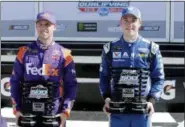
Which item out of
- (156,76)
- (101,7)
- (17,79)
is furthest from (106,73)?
(101,7)

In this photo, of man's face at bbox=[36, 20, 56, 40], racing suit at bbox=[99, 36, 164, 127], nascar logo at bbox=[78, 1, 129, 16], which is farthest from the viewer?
nascar logo at bbox=[78, 1, 129, 16]

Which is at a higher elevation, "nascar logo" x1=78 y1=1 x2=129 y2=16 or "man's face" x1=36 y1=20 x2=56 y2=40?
"nascar logo" x1=78 y1=1 x2=129 y2=16

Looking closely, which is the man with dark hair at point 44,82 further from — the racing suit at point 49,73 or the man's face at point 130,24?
the man's face at point 130,24

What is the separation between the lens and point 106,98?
362 centimetres

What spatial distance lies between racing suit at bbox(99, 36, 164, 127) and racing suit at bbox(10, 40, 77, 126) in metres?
0.31

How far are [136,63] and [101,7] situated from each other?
1904 mm

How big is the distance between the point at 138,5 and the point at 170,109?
4.20 feet

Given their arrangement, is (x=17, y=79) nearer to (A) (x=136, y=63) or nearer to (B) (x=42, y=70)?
(B) (x=42, y=70)

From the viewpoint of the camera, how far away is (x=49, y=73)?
344 cm

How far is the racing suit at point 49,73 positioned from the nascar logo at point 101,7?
1.89 meters

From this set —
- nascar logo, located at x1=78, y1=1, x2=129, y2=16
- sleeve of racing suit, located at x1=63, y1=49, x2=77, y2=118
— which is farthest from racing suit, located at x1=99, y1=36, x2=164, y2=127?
nascar logo, located at x1=78, y1=1, x2=129, y2=16

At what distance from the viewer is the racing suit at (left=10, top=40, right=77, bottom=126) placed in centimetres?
344

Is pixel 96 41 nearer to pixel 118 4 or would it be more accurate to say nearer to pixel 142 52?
pixel 118 4

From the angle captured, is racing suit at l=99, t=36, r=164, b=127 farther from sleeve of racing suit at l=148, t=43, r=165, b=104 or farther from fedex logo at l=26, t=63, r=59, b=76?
fedex logo at l=26, t=63, r=59, b=76
